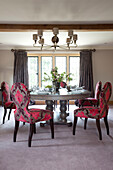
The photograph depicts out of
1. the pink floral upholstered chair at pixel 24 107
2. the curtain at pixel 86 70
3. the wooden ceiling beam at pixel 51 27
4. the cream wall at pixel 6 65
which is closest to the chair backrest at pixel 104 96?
the pink floral upholstered chair at pixel 24 107

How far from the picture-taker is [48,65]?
6.96 m

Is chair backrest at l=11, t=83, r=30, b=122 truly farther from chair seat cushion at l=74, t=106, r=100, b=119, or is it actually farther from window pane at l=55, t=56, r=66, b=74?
window pane at l=55, t=56, r=66, b=74

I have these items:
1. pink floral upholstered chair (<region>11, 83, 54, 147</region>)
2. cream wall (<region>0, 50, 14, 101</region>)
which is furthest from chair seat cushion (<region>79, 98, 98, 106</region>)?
cream wall (<region>0, 50, 14, 101</region>)

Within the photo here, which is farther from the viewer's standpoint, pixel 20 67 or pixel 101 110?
pixel 20 67

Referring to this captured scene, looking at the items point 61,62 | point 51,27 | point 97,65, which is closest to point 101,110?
point 51,27

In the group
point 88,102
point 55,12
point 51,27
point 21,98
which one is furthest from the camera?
point 88,102

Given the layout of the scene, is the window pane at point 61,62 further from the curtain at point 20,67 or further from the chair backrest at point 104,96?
the chair backrest at point 104,96

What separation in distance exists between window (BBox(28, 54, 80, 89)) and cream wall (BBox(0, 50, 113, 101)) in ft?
2.44

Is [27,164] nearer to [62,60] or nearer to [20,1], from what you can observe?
[20,1]

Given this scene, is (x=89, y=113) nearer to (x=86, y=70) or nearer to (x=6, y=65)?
(x=86, y=70)

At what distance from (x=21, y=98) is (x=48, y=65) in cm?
454

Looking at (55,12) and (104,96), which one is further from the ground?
(55,12)

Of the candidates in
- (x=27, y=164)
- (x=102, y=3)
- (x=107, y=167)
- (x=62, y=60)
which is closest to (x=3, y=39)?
(x=62, y=60)

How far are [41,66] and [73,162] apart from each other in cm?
530
